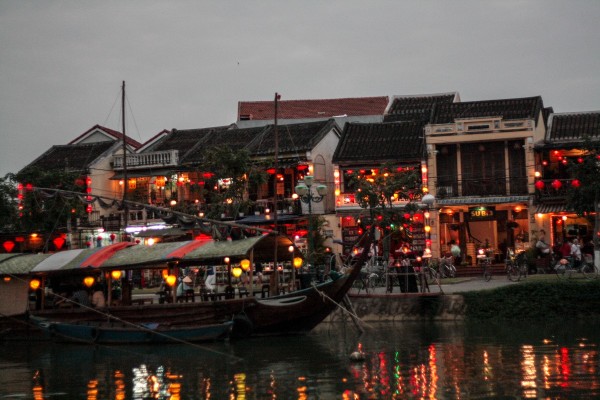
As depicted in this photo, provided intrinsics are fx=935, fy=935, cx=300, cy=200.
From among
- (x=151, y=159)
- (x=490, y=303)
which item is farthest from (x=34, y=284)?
(x=151, y=159)

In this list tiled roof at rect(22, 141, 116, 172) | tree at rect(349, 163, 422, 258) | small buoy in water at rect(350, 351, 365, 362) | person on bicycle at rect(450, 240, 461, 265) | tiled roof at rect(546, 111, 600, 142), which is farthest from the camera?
tiled roof at rect(22, 141, 116, 172)

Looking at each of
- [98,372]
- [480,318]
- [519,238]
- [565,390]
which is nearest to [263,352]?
[98,372]

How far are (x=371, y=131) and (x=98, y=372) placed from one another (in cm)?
2614

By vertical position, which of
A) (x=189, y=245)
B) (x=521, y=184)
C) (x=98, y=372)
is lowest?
(x=98, y=372)

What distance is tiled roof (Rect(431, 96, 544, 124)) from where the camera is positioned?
41.4 m

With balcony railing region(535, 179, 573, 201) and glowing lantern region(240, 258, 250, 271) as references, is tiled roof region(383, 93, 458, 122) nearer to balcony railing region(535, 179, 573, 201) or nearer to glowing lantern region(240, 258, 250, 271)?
balcony railing region(535, 179, 573, 201)

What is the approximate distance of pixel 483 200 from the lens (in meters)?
40.9

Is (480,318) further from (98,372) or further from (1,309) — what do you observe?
(1,309)

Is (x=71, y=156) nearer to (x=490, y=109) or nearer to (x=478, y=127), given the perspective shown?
(x=478, y=127)

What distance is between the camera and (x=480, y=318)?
87.8 ft

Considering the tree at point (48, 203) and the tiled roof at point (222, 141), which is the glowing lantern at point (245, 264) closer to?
the tree at point (48, 203)

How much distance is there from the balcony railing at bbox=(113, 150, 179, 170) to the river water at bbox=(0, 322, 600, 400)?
21028 millimetres

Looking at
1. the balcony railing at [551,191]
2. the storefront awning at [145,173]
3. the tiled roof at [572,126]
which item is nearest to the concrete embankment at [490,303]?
the balcony railing at [551,191]

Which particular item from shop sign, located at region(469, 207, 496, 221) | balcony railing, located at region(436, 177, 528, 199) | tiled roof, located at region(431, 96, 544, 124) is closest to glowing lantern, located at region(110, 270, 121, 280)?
balcony railing, located at region(436, 177, 528, 199)
